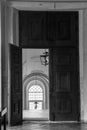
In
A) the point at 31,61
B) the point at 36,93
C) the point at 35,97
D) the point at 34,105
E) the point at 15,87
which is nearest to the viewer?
the point at 15,87

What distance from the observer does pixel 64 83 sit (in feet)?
35.6

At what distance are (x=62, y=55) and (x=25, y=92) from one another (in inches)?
345

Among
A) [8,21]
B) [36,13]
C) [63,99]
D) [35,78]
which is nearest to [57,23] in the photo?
[36,13]

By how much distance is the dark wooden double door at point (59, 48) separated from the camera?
10.8 metres

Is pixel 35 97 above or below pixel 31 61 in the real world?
below

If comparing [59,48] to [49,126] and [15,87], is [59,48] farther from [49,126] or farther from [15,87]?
[49,126]

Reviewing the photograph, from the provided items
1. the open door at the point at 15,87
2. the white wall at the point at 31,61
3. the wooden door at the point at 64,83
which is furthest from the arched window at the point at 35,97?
the open door at the point at 15,87

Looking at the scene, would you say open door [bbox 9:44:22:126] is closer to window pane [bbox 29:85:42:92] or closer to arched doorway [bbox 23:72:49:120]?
arched doorway [bbox 23:72:49:120]

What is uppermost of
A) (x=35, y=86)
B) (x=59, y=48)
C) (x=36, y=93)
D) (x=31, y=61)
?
(x=59, y=48)

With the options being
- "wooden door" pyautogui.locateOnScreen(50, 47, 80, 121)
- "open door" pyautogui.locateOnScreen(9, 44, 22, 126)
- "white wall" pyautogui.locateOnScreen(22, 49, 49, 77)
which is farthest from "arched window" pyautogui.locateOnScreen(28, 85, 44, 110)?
"open door" pyautogui.locateOnScreen(9, 44, 22, 126)

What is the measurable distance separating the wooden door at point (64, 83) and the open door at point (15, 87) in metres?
1.14

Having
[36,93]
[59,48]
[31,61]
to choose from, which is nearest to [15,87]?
[59,48]

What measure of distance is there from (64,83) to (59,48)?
46.6 inches

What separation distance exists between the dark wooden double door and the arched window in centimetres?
844
